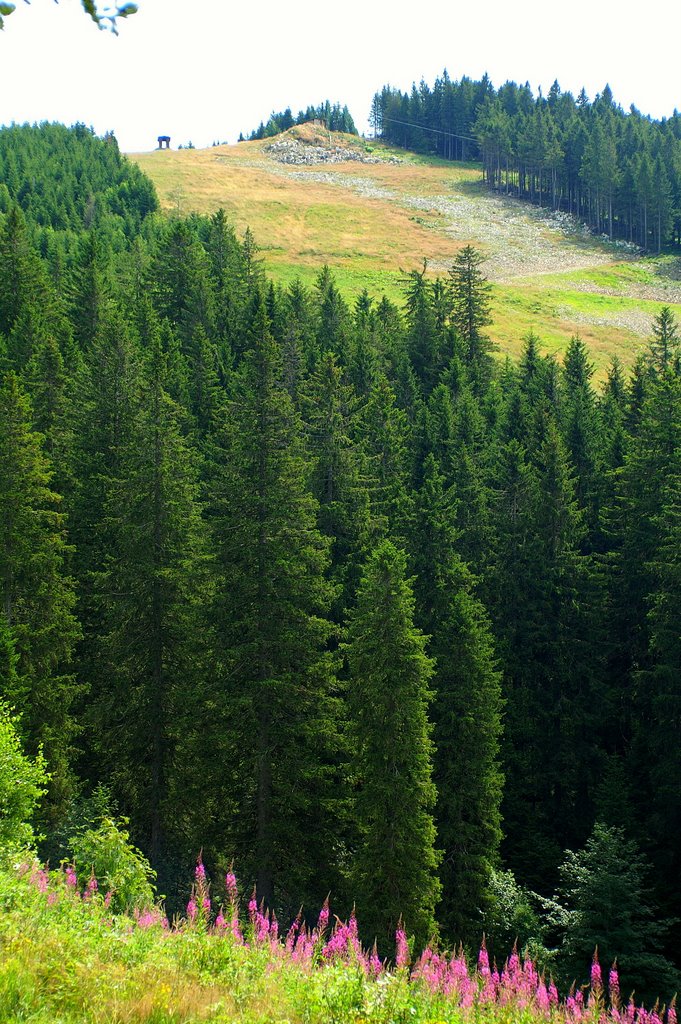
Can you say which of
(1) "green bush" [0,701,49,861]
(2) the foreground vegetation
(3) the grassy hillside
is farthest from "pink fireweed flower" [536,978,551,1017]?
(3) the grassy hillside

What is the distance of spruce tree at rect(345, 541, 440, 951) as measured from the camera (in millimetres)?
23125

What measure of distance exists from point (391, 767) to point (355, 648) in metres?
3.71

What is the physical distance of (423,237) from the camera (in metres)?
128

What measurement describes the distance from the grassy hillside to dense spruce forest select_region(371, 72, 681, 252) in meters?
6.89

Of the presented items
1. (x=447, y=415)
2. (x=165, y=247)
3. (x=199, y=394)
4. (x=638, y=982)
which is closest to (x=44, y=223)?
(x=165, y=247)

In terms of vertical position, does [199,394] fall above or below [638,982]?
above

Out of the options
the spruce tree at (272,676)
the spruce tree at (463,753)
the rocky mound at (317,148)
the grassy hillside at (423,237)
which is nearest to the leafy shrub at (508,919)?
the spruce tree at (463,753)

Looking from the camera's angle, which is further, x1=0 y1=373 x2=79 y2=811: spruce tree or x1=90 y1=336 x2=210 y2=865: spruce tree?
x1=90 y1=336 x2=210 y2=865: spruce tree

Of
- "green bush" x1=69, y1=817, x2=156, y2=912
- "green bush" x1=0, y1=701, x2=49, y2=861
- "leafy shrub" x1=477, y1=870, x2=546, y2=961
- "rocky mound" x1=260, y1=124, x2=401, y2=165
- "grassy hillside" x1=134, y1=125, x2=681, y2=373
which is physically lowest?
A: "leafy shrub" x1=477, y1=870, x2=546, y2=961

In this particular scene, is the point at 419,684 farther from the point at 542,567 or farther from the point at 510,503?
the point at 510,503

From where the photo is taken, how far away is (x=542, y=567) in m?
38.4

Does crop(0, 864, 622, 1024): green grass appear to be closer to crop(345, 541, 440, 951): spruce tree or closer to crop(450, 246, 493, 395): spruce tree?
crop(345, 541, 440, 951): spruce tree

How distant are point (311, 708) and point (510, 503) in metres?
19.5

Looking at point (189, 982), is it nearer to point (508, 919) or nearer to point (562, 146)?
point (508, 919)
